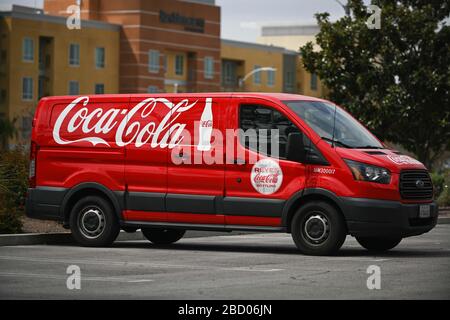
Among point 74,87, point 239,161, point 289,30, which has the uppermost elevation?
point 289,30

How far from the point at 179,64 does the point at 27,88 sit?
66.3 feet

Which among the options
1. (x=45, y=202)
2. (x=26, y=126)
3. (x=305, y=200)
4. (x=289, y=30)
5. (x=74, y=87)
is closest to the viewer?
(x=305, y=200)

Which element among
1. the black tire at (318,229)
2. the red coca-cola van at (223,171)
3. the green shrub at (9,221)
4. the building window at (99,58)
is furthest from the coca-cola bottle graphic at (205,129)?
the building window at (99,58)

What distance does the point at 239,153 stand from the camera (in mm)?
16531

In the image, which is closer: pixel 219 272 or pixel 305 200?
pixel 219 272

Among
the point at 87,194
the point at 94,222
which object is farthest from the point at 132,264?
the point at 87,194

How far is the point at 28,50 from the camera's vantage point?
90.1 m

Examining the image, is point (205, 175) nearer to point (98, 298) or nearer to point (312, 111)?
point (312, 111)

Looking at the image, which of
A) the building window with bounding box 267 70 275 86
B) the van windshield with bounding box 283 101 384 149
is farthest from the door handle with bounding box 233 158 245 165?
the building window with bounding box 267 70 275 86

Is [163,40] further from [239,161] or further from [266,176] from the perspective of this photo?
[266,176]

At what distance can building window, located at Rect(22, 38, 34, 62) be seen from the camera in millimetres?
89688

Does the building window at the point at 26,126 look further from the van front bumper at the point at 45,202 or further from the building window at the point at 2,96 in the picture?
the van front bumper at the point at 45,202

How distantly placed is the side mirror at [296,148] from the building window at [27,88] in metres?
75.3

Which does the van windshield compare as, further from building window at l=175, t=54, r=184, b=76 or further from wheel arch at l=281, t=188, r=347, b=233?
building window at l=175, t=54, r=184, b=76
